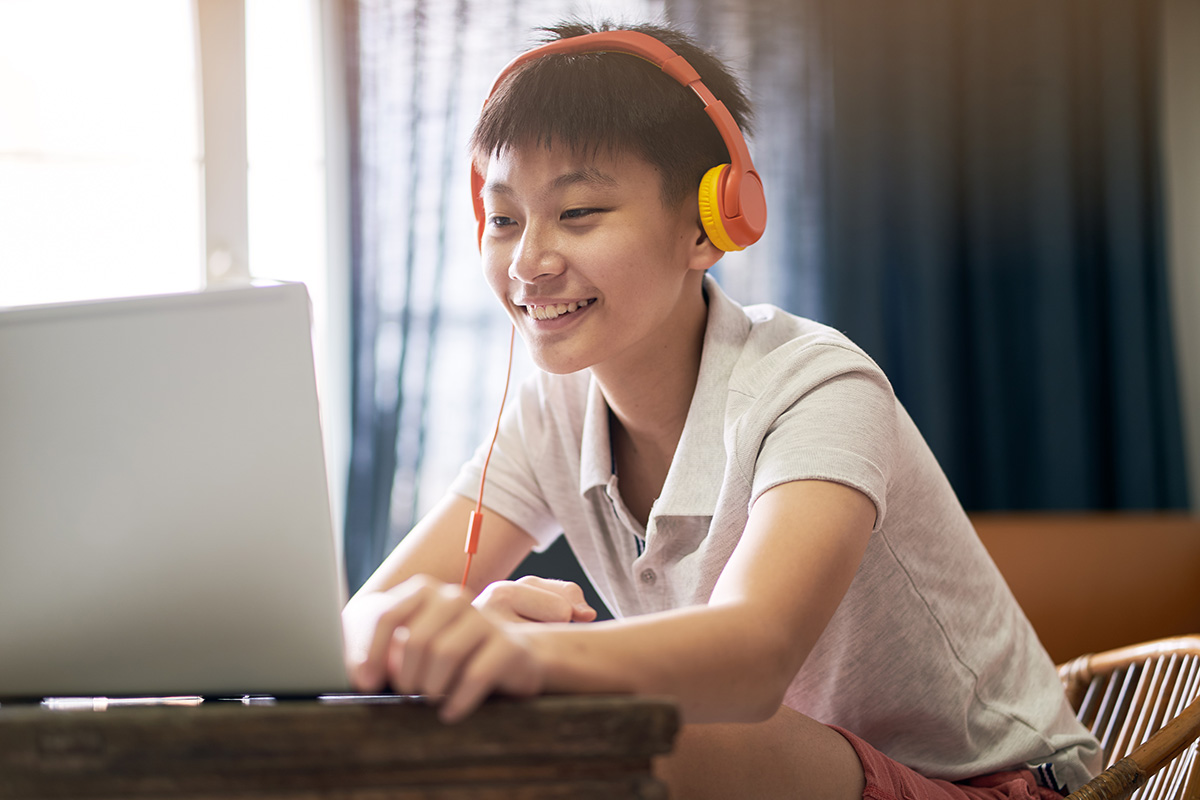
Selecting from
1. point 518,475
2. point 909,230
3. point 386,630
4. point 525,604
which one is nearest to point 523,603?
point 525,604

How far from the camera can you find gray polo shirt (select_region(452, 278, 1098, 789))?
2.83 ft

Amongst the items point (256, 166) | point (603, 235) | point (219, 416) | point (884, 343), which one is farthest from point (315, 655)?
point (256, 166)

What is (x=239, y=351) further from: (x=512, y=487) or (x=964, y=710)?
(x=964, y=710)

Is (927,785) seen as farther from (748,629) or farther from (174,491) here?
(174,491)

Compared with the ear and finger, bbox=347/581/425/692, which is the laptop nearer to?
finger, bbox=347/581/425/692

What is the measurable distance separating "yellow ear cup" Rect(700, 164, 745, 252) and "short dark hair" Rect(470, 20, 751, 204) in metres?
0.03

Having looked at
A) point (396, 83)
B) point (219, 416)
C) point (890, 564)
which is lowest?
point (890, 564)

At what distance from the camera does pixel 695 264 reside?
100 cm

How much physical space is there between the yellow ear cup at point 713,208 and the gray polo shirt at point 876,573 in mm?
106

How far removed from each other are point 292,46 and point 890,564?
8.02ft

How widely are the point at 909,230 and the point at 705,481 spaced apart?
72.6 inches

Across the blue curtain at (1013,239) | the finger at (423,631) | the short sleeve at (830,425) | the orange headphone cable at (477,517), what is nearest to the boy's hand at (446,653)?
the finger at (423,631)

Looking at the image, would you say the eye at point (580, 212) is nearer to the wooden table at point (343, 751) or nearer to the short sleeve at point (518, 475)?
the short sleeve at point (518, 475)

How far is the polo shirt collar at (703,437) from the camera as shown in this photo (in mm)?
916
